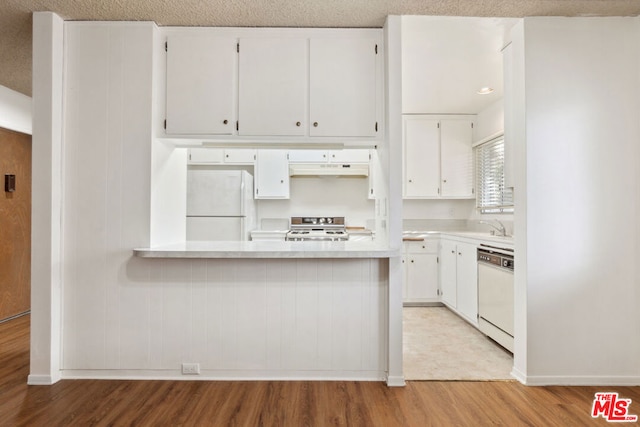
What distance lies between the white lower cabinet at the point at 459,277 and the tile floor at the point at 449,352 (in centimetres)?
18

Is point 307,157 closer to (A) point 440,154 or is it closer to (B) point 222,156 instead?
(B) point 222,156

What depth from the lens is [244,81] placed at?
2.45 m

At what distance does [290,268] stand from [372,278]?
553 mm

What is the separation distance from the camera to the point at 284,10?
89.4 inches

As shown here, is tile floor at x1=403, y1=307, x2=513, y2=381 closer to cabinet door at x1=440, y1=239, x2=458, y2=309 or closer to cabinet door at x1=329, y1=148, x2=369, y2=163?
Answer: cabinet door at x1=440, y1=239, x2=458, y2=309

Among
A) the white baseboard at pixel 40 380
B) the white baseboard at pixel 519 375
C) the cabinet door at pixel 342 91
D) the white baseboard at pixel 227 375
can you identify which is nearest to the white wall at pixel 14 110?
the white baseboard at pixel 40 380

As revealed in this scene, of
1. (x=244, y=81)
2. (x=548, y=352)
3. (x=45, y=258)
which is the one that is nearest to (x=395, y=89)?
(x=244, y=81)

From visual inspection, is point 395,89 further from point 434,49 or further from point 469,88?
point 469,88

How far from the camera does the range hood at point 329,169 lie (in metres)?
4.63

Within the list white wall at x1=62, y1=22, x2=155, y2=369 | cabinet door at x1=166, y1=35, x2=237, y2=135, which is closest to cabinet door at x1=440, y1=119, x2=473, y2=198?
cabinet door at x1=166, y1=35, x2=237, y2=135

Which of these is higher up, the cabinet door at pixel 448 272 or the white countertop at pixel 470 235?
the white countertop at pixel 470 235

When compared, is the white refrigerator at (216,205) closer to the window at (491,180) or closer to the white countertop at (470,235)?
the white countertop at (470,235)

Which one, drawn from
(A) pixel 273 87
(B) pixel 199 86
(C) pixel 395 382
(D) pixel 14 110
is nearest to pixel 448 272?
(C) pixel 395 382

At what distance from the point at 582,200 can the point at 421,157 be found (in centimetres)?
240
